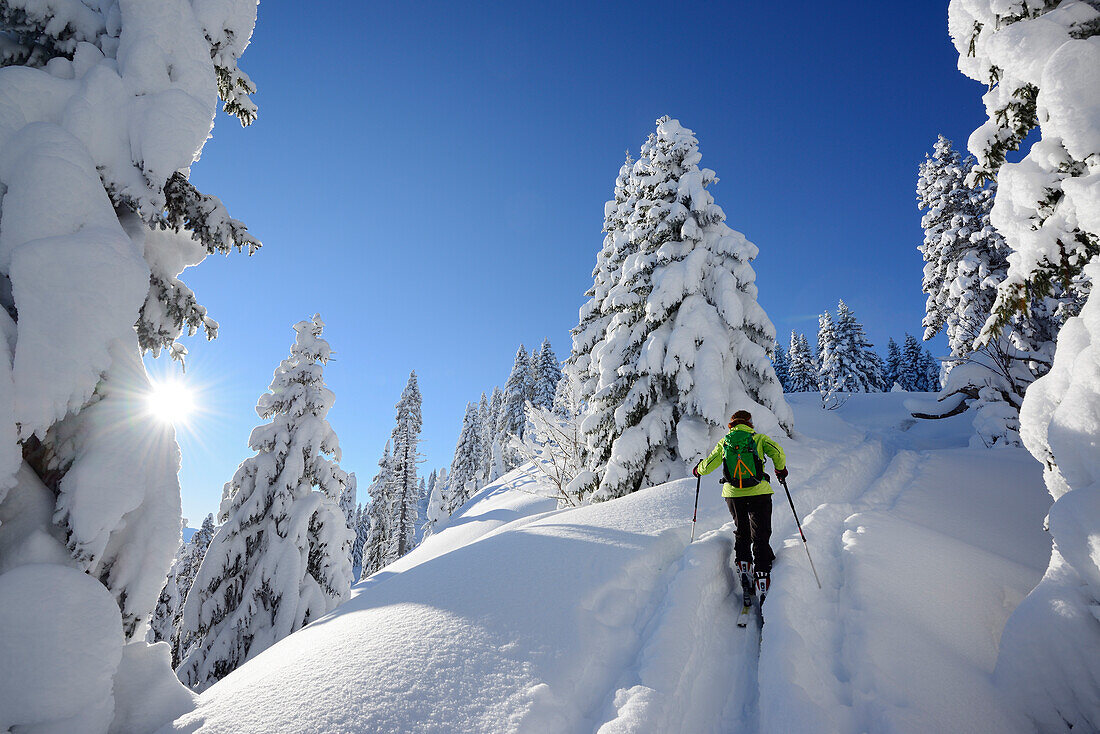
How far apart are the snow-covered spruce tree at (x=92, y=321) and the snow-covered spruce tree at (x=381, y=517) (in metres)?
32.3

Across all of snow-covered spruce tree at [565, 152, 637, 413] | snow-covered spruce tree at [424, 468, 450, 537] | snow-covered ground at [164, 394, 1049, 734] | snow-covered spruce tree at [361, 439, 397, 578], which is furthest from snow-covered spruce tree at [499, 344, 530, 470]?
snow-covered ground at [164, 394, 1049, 734]

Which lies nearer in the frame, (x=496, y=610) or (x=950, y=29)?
(x=496, y=610)

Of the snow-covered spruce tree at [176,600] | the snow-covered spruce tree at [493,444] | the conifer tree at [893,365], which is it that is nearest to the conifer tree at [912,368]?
the conifer tree at [893,365]

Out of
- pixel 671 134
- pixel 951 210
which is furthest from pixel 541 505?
pixel 951 210

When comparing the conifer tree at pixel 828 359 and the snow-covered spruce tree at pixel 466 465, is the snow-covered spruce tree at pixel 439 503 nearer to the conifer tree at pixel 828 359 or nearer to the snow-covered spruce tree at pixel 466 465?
the snow-covered spruce tree at pixel 466 465

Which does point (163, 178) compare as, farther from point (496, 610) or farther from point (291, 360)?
point (291, 360)

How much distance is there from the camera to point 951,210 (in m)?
19.9

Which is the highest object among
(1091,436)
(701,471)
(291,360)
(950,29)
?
(950,29)

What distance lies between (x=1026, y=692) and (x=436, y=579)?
5694 millimetres

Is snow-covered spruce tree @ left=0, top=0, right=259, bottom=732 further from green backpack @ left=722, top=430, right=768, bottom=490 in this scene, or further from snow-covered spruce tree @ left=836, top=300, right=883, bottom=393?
snow-covered spruce tree @ left=836, top=300, right=883, bottom=393

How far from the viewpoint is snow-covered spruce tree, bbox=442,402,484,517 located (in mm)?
48062

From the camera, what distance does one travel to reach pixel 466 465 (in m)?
51.1

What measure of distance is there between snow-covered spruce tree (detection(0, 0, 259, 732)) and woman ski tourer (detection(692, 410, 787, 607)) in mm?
6168

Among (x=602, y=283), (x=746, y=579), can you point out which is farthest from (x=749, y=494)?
(x=602, y=283)
